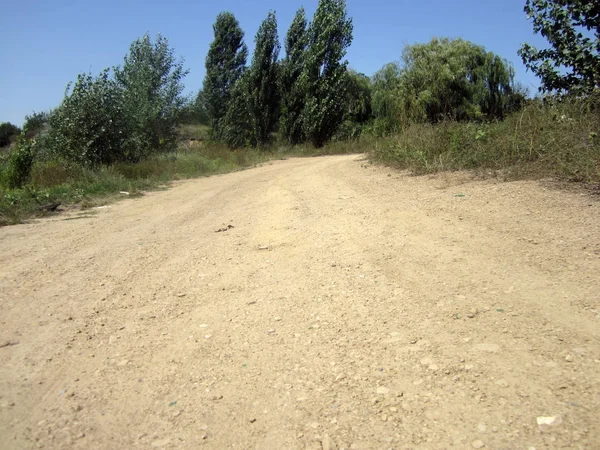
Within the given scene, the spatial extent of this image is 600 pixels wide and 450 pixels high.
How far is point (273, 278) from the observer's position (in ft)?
14.7

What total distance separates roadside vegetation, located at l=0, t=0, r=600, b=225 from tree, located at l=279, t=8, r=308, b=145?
85 mm

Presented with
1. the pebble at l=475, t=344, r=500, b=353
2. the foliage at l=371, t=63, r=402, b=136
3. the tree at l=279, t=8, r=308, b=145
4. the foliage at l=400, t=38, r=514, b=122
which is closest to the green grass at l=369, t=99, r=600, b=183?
the pebble at l=475, t=344, r=500, b=353

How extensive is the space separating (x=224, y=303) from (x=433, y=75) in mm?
25929

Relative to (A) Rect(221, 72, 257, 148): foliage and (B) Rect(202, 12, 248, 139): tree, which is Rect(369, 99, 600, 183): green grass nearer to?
(A) Rect(221, 72, 257, 148): foliage

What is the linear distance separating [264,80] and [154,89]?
8441 mm

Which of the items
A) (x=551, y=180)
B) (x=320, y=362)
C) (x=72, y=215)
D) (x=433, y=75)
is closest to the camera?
(x=320, y=362)

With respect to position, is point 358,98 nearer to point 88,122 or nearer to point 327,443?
point 88,122

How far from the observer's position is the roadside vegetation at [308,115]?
7785 mm

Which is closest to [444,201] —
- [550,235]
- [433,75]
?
[550,235]

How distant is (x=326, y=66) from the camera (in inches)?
1099

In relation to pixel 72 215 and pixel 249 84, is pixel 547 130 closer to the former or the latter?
pixel 72 215

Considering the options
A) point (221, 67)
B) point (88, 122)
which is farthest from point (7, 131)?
point (88, 122)

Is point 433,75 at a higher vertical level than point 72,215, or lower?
higher

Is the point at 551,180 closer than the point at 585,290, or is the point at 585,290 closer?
the point at 585,290
